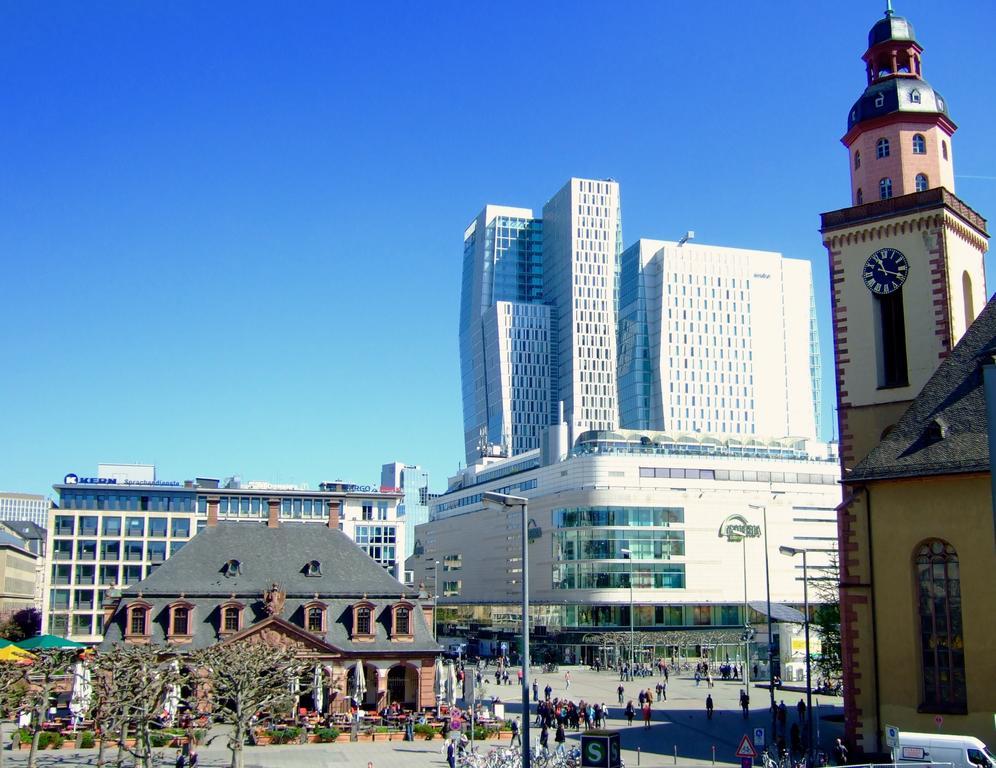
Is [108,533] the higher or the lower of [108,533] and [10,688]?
the higher

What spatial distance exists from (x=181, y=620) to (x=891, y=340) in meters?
39.8

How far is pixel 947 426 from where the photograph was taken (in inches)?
1539

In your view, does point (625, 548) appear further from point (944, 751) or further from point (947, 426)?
point (944, 751)

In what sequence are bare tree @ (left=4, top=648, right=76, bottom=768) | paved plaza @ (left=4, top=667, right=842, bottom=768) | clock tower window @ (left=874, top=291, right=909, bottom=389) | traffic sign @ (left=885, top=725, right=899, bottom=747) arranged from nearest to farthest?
traffic sign @ (left=885, top=725, right=899, bottom=747), bare tree @ (left=4, top=648, right=76, bottom=768), paved plaza @ (left=4, top=667, right=842, bottom=768), clock tower window @ (left=874, top=291, right=909, bottom=389)

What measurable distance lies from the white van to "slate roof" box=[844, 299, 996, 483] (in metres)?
9.26

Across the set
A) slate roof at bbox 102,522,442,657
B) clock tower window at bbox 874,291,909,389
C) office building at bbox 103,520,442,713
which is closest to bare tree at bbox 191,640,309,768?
office building at bbox 103,520,442,713

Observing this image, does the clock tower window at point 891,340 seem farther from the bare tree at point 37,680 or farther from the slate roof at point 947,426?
the bare tree at point 37,680

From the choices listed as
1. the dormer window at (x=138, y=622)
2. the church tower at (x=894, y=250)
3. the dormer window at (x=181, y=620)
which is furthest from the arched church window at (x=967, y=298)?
the dormer window at (x=138, y=622)

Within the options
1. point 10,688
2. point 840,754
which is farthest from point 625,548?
point 10,688

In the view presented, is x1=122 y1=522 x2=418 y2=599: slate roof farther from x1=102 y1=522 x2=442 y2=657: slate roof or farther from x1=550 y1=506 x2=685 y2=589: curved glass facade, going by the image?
x1=550 y1=506 x2=685 y2=589: curved glass facade

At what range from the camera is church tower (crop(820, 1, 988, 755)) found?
4634cm

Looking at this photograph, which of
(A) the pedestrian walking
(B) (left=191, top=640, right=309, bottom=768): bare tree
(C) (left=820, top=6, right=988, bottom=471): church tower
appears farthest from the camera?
(C) (left=820, top=6, right=988, bottom=471): church tower

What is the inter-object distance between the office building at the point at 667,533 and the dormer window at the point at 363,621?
168 feet

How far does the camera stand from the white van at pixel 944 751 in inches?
1252
